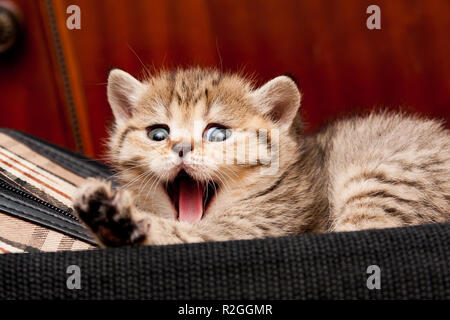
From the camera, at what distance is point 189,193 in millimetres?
1139

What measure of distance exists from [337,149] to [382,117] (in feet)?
0.70

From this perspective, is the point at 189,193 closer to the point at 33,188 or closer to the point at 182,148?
the point at 182,148

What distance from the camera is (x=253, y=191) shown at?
3.65ft

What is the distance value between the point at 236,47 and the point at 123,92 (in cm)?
98

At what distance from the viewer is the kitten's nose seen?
1047 mm

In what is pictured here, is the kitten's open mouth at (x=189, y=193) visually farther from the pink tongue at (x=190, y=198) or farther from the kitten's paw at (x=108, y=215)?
the kitten's paw at (x=108, y=215)

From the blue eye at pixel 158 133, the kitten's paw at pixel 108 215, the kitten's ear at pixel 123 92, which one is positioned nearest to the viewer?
the kitten's paw at pixel 108 215

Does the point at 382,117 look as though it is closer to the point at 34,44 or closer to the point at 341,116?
the point at 341,116

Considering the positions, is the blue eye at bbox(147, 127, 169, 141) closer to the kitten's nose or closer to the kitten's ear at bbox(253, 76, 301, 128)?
the kitten's nose

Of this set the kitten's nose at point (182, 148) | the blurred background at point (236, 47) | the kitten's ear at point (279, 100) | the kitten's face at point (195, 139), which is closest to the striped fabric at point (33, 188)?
the kitten's face at point (195, 139)

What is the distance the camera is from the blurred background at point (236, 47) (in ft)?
6.98

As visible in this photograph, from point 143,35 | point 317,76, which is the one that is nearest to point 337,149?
point 317,76

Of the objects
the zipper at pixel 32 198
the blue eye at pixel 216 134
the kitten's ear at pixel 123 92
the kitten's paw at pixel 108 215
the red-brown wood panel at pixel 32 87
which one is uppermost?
the red-brown wood panel at pixel 32 87

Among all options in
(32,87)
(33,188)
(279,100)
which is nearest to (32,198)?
(33,188)
